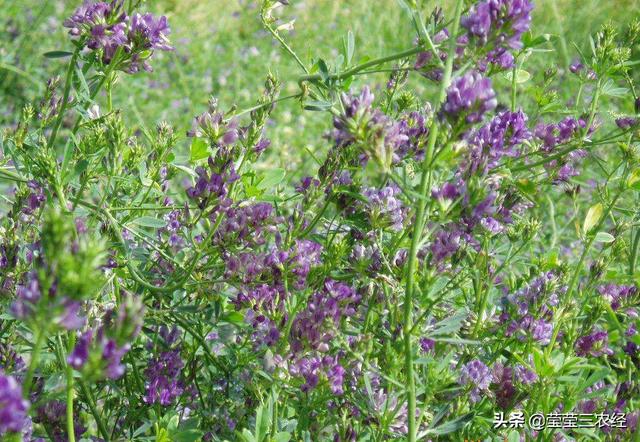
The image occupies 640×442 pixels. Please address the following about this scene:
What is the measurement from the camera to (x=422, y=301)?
4.91 ft

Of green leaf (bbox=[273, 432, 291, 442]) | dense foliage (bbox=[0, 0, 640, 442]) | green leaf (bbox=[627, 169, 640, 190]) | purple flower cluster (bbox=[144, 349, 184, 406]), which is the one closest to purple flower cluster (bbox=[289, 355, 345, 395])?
dense foliage (bbox=[0, 0, 640, 442])

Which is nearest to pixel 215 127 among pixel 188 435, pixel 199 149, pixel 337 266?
pixel 199 149

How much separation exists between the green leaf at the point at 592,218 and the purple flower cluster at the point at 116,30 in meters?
1.04

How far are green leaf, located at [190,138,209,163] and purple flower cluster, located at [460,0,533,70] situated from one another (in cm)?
64

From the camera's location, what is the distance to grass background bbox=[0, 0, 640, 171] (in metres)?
4.96

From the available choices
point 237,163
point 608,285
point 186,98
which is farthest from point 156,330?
point 186,98

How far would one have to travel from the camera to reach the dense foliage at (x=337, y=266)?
148cm

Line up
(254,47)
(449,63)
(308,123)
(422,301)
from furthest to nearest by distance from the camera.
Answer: (254,47), (308,123), (422,301), (449,63)

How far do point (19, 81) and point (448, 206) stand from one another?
4165 millimetres

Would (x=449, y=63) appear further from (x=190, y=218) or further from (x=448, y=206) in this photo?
(x=190, y=218)

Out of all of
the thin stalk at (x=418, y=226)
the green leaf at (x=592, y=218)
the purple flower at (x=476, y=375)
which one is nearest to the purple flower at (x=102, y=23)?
the thin stalk at (x=418, y=226)

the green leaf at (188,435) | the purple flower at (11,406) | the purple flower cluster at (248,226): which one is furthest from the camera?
the purple flower cluster at (248,226)

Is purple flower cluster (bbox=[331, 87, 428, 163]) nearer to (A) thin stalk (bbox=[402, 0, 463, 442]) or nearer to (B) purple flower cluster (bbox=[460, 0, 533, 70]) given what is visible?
(A) thin stalk (bbox=[402, 0, 463, 442])

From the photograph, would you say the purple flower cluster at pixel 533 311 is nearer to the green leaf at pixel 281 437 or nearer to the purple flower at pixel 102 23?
the green leaf at pixel 281 437
